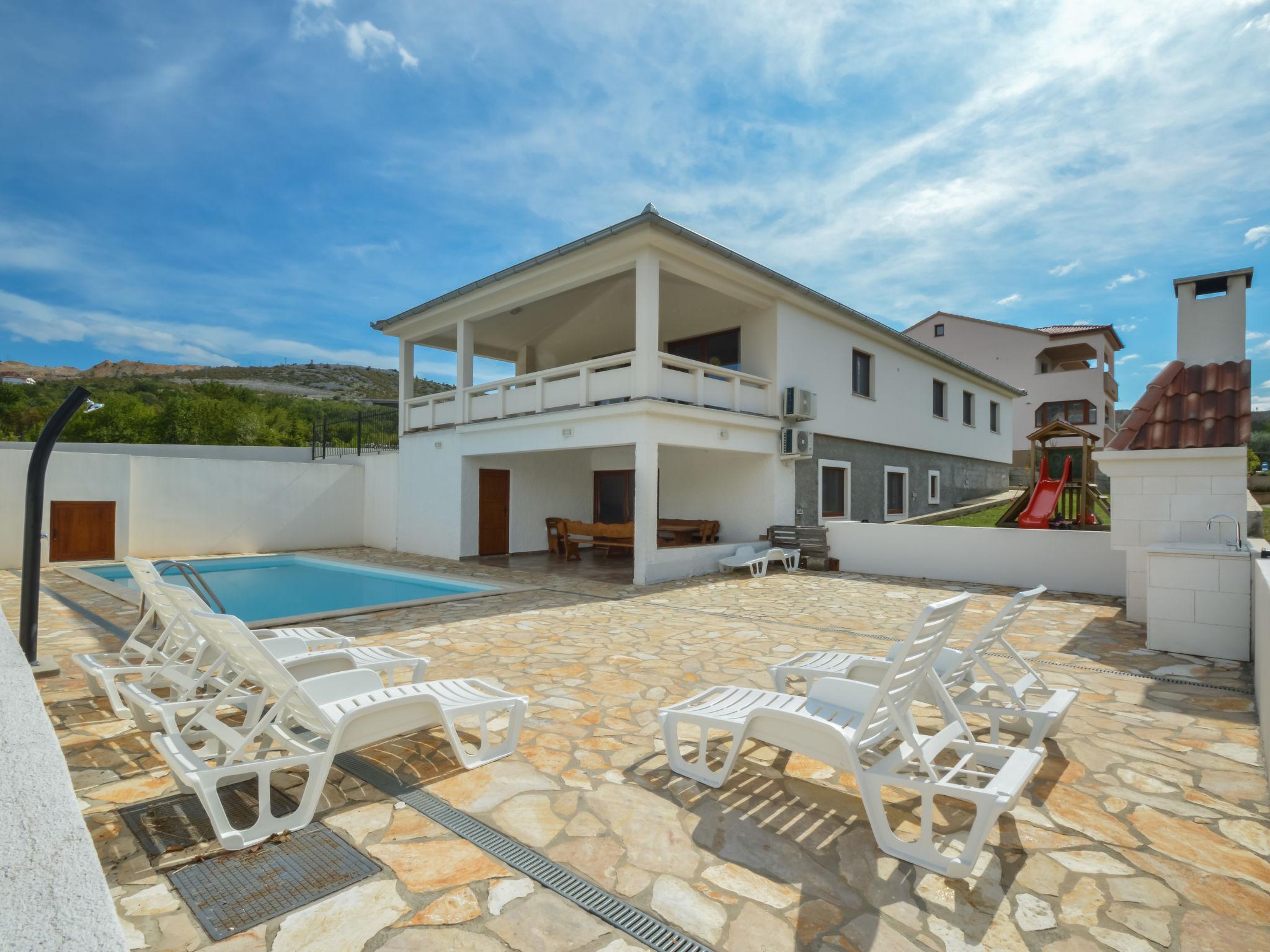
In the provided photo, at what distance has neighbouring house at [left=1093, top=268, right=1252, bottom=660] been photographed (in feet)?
20.8

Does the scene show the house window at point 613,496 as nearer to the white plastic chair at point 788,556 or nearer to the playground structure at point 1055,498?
the white plastic chair at point 788,556

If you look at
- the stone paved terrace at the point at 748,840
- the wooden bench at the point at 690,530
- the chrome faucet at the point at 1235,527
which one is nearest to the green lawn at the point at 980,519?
the wooden bench at the point at 690,530

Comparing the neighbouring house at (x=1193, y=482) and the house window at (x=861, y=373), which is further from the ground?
the house window at (x=861, y=373)

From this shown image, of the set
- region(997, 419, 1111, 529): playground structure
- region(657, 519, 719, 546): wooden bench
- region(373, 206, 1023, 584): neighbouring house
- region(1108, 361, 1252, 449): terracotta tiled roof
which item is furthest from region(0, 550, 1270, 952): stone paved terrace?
region(997, 419, 1111, 529): playground structure

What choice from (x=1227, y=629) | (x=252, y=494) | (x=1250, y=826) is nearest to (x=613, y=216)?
(x=1227, y=629)

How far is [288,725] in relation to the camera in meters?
4.24

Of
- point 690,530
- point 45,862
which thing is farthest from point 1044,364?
point 45,862

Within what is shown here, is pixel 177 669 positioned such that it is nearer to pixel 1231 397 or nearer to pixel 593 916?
pixel 593 916

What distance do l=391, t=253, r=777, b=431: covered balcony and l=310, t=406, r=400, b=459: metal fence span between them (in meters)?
3.43

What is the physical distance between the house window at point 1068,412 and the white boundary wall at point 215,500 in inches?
1171

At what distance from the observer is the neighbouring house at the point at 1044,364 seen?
30.3 metres

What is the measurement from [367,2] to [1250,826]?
1384 centimetres

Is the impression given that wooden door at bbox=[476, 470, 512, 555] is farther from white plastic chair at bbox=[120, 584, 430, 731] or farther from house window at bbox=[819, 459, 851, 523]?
white plastic chair at bbox=[120, 584, 430, 731]

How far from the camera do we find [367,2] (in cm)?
1038
